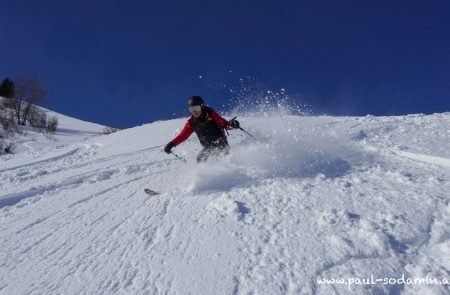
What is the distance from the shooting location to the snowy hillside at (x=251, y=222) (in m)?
3.66

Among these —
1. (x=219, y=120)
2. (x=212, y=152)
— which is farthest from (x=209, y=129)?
(x=212, y=152)

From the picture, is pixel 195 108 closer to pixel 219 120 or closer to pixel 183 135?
pixel 219 120

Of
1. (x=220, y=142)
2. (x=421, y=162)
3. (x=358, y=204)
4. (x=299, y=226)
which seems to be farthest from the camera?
(x=220, y=142)

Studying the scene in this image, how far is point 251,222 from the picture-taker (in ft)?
15.4

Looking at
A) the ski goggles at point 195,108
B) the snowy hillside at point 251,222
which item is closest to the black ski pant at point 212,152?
the snowy hillside at point 251,222

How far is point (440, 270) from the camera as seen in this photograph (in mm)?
3387

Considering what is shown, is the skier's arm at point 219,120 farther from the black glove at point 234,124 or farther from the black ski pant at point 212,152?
the black ski pant at point 212,152

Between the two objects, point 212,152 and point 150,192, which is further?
point 212,152

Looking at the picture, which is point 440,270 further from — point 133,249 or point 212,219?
point 133,249

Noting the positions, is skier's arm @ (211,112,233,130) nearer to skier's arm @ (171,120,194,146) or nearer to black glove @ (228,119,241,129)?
black glove @ (228,119,241,129)

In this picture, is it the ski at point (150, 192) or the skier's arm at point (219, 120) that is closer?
the ski at point (150, 192)

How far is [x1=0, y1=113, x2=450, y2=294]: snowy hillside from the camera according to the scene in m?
A: 3.66

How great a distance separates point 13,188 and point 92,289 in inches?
207

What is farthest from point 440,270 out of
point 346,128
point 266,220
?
point 346,128
